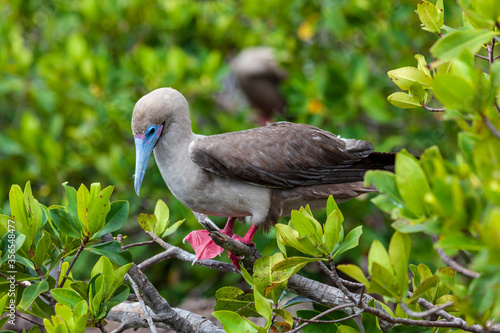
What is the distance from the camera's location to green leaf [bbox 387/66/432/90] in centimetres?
223

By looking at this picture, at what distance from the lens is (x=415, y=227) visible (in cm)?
165

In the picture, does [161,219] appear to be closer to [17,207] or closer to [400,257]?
[17,207]

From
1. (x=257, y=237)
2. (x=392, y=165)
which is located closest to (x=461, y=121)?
(x=392, y=165)

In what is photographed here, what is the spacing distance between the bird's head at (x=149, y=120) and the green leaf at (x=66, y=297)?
776 mm

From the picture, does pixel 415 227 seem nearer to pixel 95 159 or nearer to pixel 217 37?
pixel 95 159

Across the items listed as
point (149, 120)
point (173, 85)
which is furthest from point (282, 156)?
point (173, 85)

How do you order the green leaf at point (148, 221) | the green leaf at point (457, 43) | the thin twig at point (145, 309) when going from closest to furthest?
the green leaf at point (457, 43)
the thin twig at point (145, 309)
the green leaf at point (148, 221)

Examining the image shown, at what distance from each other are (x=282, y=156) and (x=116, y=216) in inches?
42.9

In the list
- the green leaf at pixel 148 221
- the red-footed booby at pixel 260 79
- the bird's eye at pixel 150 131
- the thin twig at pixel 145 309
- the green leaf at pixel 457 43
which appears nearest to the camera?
the green leaf at pixel 457 43

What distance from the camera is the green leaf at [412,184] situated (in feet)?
5.29

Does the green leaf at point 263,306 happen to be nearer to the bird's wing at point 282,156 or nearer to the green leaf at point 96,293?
the green leaf at point 96,293

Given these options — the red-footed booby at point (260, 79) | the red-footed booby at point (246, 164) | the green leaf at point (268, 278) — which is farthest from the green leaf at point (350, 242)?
the red-footed booby at point (260, 79)

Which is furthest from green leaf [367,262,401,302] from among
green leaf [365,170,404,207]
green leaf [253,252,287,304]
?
green leaf [253,252,287,304]

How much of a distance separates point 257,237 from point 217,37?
3.05 m
